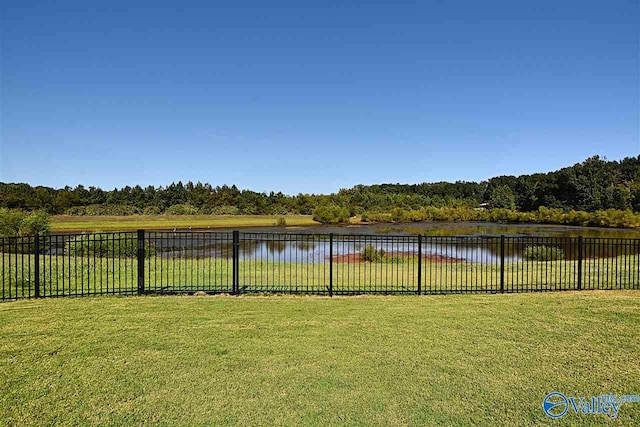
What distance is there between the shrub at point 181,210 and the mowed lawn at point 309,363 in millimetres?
81350

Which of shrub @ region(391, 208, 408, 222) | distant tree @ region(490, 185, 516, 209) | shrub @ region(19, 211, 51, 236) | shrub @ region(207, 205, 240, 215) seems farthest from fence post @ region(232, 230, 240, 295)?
distant tree @ region(490, 185, 516, 209)

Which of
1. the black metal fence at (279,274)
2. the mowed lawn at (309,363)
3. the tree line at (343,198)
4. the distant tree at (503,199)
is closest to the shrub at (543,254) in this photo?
the black metal fence at (279,274)

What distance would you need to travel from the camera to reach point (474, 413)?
403 centimetres

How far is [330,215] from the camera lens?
79.8 meters

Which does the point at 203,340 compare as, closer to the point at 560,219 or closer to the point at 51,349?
the point at 51,349

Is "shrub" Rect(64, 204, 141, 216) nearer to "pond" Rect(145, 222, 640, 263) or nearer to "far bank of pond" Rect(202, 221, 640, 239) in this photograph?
"far bank of pond" Rect(202, 221, 640, 239)

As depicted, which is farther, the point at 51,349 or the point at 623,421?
the point at 51,349

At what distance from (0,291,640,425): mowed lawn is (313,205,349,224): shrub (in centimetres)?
7140

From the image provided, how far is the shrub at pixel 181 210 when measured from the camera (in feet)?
284

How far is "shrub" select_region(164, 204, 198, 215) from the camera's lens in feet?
284

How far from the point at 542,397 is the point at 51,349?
5825 mm

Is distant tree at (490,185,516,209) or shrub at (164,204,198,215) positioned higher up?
distant tree at (490,185,516,209)

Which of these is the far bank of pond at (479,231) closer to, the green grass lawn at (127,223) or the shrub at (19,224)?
the green grass lawn at (127,223)

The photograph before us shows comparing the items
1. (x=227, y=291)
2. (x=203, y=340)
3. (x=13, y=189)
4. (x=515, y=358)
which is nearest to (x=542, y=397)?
(x=515, y=358)
